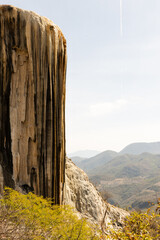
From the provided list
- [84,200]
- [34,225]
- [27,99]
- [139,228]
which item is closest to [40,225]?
[34,225]

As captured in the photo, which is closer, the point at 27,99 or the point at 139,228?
the point at 139,228

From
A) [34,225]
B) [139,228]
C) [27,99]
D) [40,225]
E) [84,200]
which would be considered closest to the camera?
[139,228]

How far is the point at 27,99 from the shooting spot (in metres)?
11.1

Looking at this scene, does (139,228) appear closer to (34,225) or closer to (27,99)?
(34,225)

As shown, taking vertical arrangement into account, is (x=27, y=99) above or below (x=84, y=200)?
above

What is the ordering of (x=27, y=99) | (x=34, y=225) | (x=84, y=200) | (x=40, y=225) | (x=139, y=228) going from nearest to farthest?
(x=139, y=228) < (x=34, y=225) < (x=40, y=225) < (x=27, y=99) < (x=84, y=200)

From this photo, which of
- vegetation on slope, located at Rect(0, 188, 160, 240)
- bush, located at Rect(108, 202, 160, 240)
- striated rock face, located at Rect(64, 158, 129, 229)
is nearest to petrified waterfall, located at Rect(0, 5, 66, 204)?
vegetation on slope, located at Rect(0, 188, 160, 240)

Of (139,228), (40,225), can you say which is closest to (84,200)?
(40,225)

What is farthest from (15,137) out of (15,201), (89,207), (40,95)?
(89,207)

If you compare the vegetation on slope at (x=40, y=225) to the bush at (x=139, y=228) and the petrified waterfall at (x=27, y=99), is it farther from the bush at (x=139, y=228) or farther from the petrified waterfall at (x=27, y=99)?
the petrified waterfall at (x=27, y=99)

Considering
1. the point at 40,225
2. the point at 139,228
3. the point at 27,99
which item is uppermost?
the point at 27,99

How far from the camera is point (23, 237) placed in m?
7.03

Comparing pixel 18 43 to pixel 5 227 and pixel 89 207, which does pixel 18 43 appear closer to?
pixel 5 227

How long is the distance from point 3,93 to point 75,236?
28.4ft
